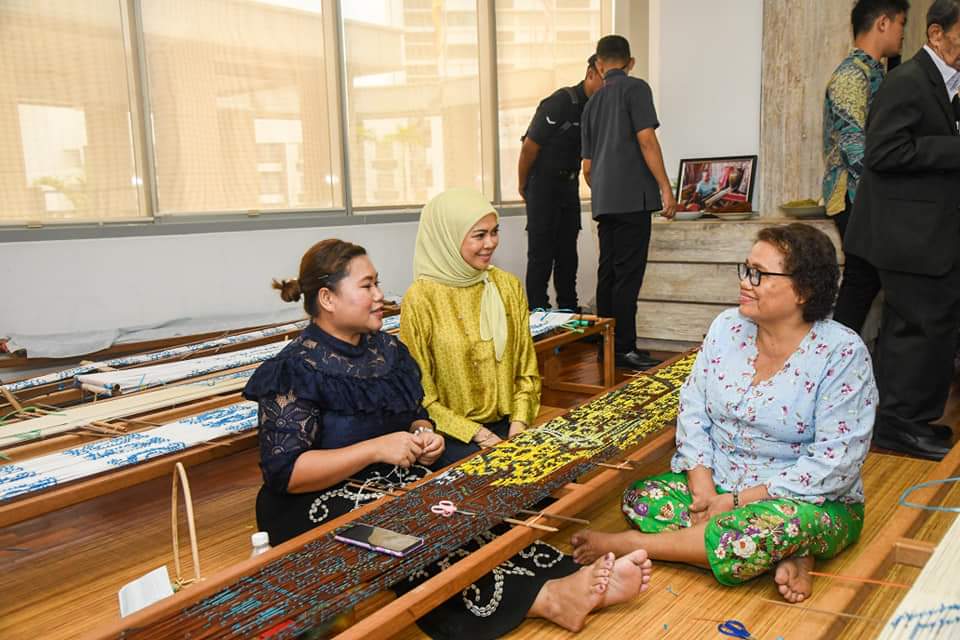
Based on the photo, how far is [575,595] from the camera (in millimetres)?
1659

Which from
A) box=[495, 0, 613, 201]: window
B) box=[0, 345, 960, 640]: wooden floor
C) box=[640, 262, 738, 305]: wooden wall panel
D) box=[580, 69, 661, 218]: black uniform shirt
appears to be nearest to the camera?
box=[0, 345, 960, 640]: wooden floor

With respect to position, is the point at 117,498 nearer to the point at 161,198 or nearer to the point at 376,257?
the point at 161,198

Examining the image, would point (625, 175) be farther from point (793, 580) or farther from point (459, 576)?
point (459, 576)

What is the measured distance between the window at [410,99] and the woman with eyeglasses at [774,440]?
11.1 feet

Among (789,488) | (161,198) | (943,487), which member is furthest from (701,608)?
(161,198)

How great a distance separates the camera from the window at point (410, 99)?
491 centimetres

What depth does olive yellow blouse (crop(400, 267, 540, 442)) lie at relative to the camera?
2367mm

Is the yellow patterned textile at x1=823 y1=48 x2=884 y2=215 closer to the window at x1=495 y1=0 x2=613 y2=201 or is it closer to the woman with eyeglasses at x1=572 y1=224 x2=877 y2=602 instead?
the woman with eyeglasses at x1=572 y1=224 x2=877 y2=602

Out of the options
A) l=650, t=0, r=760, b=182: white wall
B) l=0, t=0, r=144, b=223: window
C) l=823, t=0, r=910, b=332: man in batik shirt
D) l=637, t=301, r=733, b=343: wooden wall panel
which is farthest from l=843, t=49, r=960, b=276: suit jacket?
l=0, t=0, r=144, b=223: window

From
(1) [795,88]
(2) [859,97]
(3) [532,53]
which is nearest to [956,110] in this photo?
(2) [859,97]

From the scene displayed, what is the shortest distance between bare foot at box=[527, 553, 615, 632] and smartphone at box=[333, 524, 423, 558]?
0.34 meters

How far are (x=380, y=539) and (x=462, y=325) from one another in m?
0.96

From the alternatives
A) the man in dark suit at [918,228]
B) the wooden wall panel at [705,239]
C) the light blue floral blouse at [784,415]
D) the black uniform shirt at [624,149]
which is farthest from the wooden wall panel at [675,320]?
the light blue floral blouse at [784,415]

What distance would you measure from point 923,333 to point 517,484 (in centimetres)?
168
